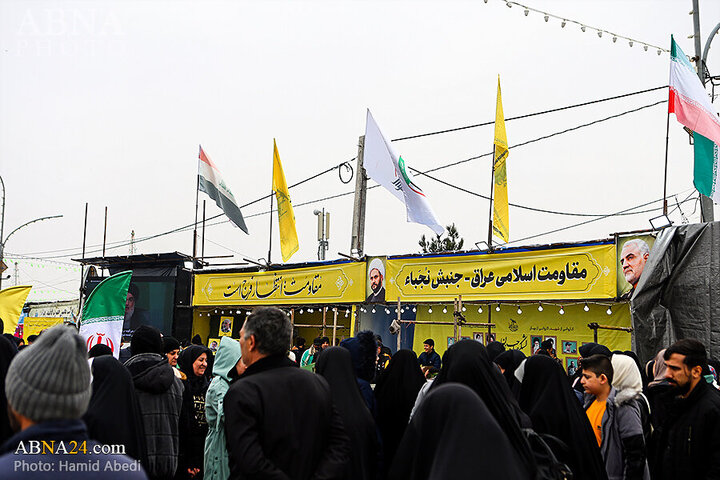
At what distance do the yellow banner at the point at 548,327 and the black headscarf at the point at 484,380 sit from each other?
25.8 ft

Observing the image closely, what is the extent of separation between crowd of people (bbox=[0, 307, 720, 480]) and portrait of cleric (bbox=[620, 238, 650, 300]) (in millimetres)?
4577

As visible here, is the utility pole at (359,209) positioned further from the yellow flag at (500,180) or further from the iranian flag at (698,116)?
the iranian flag at (698,116)

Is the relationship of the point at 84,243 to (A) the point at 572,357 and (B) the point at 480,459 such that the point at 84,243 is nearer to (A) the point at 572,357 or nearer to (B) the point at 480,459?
(A) the point at 572,357

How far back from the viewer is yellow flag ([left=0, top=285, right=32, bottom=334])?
23.2 feet

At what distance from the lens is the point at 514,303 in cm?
1103

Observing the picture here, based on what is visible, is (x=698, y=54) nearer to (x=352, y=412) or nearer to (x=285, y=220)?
(x=285, y=220)

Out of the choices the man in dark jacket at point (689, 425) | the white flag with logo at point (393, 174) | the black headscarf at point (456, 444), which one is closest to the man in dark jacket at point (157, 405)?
the black headscarf at point (456, 444)

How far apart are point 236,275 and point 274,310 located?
12914 millimetres

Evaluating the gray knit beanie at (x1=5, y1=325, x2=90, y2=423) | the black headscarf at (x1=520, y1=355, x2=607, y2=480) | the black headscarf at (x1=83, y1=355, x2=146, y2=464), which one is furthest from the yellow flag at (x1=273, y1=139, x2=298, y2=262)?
the gray knit beanie at (x1=5, y1=325, x2=90, y2=423)

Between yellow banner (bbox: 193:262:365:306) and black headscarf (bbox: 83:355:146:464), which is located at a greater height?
yellow banner (bbox: 193:262:365:306)

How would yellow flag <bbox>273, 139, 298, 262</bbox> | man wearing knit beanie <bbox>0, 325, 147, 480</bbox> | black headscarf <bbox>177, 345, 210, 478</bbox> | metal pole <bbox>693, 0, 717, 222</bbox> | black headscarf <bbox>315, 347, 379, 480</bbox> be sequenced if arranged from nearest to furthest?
man wearing knit beanie <bbox>0, 325, 147, 480</bbox>
black headscarf <bbox>315, 347, 379, 480</bbox>
black headscarf <bbox>177, 345, 210, 478</bbox>
metal pole <bbox>693, 0, 717, 222</bbox>
yellow flag <bbox>273, 139, 298, 262</bbox>

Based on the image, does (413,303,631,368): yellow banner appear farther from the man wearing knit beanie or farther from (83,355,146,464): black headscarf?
the man wearing knit beanie

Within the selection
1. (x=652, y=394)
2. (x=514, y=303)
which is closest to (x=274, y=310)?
(x=652, y=394)

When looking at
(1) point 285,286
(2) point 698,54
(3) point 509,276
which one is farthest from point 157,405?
(1) point 285,286
